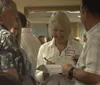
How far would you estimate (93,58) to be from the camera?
1280mm

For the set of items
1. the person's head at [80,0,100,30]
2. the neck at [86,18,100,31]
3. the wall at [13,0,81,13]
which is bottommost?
the neck at [86,18,100,31]

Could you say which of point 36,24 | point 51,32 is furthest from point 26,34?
point 36,24

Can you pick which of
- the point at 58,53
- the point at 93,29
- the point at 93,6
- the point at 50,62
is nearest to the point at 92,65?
the point at 93,29

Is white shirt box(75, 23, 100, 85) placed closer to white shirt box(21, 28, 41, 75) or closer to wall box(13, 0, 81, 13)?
white shirt box(21, 28, 41, 75)

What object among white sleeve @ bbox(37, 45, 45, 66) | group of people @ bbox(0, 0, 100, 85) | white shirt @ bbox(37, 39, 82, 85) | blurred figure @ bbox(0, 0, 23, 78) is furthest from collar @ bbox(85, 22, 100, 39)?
white sleeve @ bbox(37, 45, 45, 66)

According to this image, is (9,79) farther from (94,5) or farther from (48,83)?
(48,83)

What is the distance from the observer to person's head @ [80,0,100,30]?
54.1 inches

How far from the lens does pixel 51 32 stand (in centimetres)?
220

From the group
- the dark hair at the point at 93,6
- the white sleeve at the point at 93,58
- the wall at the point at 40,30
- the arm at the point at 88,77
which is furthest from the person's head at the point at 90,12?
the wall at the point at 40,30

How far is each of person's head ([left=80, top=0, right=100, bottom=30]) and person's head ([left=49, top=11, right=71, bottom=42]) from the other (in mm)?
721

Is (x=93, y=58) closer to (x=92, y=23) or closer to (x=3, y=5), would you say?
(x=92, y=23)

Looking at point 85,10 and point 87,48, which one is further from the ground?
point 85,10

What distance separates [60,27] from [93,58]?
88cm

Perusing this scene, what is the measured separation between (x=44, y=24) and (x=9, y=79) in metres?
7.37
